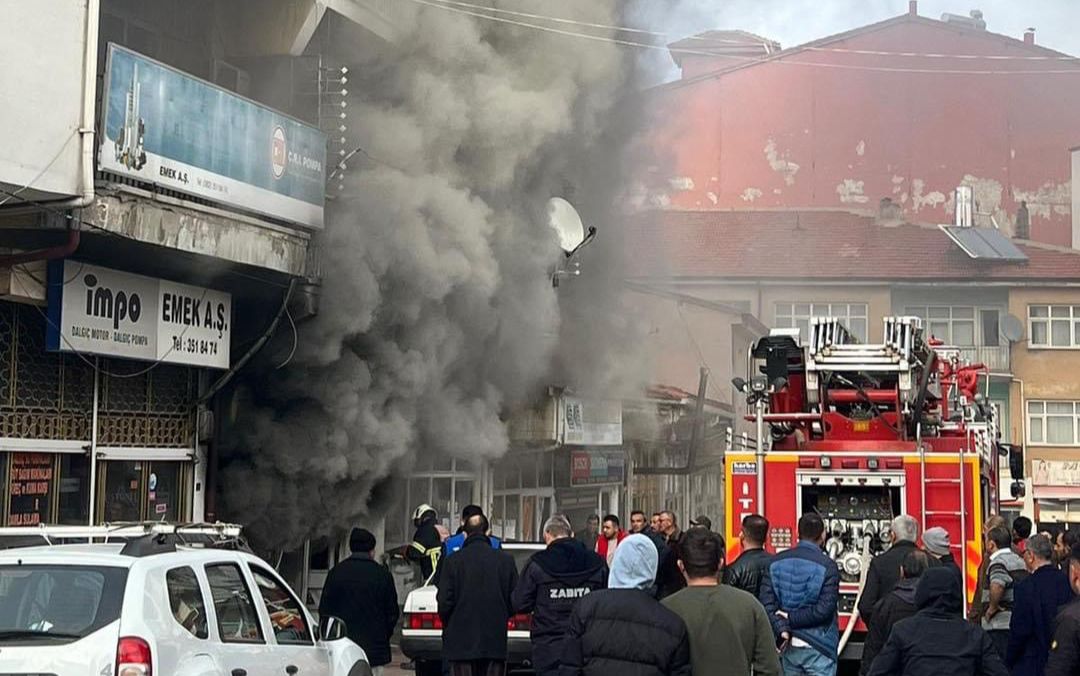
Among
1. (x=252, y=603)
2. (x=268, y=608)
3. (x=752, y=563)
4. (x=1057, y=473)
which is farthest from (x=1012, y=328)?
(x=252, y=603)

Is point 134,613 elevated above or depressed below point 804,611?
above

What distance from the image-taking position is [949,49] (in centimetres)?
4419

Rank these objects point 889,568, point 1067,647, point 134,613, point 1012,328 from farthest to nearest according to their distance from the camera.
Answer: point 1012,328, point 889,568, point 134,613, point 1067,647

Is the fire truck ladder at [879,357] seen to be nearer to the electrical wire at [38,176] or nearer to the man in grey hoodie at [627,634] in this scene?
the electrical wire at [38,176]

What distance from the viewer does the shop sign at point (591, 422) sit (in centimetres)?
2277

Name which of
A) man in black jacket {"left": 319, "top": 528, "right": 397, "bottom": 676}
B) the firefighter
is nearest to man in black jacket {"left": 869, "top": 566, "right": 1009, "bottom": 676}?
man in black jacket {"left": 319, "top": 528, "right": 397, "bottom": 676}

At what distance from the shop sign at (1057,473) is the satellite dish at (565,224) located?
1023 inches

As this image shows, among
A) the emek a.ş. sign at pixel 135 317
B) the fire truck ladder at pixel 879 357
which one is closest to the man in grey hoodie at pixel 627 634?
the emek a.ş. sign at pixel 135 317

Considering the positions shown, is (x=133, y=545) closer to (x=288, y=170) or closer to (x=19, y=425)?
(x=19, y=425)

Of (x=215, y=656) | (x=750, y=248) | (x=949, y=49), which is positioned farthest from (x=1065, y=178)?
(x=215, y=656)

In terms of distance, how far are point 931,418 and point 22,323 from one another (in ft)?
28.9

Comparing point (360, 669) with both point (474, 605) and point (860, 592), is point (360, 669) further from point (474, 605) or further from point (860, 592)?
point (860, 592)

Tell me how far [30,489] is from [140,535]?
5.55 m

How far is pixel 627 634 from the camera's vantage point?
614 centimetres
